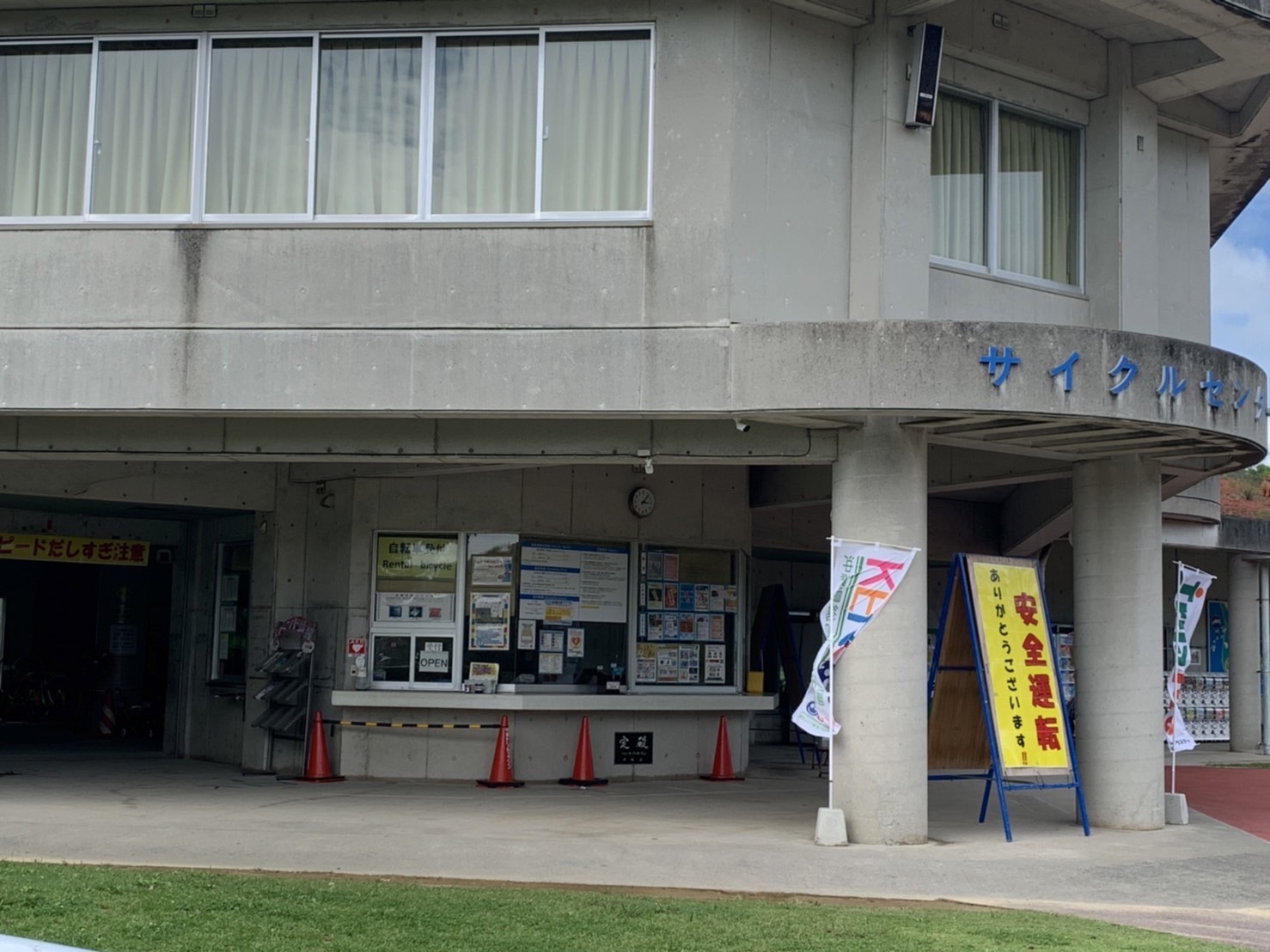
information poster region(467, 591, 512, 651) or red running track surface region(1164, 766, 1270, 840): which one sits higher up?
information poster region(467, 591, 512, 651)

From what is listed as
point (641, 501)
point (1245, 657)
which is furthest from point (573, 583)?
point (1245, 657)

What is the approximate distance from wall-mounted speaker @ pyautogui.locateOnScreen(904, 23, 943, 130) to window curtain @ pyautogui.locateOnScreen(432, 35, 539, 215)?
3281 millimetres

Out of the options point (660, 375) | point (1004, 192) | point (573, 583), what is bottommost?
point (573, 583)

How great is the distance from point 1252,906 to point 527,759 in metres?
8.46

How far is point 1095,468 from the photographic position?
15297 millimetres

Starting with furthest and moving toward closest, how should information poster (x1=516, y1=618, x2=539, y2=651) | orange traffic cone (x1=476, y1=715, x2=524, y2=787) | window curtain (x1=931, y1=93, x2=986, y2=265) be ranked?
information poster (x1=516, y1=618, x2=539, y2=651), orange traffic cone (x1=476, y1=715, x2=524, y2=787), window curtain (x1=931, y1=93, x2=986, y2=265)

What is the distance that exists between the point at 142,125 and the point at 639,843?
7600 millimetres

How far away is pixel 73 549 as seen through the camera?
799 inches

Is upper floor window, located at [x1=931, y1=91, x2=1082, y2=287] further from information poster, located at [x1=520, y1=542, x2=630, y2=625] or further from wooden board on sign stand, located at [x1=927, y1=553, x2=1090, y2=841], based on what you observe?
information poster, located at [x1=520, y1=542, x2=630, y2=625]

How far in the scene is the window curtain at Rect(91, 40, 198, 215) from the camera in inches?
534

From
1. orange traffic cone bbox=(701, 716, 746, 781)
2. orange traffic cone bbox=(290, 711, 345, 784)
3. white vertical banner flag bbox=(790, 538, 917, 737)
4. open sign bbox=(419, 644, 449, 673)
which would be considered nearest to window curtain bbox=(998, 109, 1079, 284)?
white vertical banner flag bbox=(790, 538, 917, 737)

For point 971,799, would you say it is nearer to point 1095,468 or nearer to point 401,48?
point 1095,468

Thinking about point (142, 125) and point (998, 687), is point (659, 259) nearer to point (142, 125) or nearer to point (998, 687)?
point (142, 125)

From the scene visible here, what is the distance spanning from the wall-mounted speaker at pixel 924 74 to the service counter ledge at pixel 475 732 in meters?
7.33
